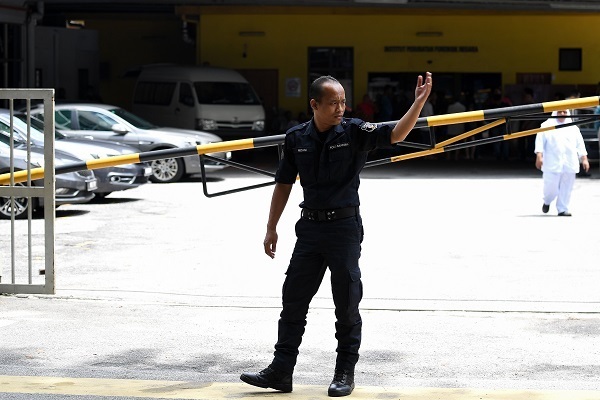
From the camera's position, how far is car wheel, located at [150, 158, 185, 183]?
2325 cm

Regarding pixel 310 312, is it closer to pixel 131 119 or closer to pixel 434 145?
pixel 434 145

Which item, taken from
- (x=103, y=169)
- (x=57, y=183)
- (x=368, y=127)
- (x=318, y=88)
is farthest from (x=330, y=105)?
(x=103, y=169)

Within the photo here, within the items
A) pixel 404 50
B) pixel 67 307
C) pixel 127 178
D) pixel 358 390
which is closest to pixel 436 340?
pixel 358 390

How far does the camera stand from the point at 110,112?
75.6ft

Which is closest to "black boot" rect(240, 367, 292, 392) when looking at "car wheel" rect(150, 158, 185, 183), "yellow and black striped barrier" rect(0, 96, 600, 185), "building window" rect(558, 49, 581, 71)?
"yellow and black striped barrier" rect(0, 96, 600, 185)

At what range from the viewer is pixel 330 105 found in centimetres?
653

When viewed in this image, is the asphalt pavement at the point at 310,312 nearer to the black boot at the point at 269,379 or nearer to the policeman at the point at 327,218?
the black boot at the point at 269,379

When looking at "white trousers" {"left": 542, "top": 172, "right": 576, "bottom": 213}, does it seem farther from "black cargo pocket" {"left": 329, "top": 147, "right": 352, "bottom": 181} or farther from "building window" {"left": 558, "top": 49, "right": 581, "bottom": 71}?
"building window" {"left": 558, "top": 49, "right": 581, "bottom": 71}

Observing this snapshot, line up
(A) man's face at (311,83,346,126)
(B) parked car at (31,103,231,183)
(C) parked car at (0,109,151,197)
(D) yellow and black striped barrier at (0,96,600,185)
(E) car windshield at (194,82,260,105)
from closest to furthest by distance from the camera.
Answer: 1. (A) man's face at (311,83,346,126)
2. (D) yellow and black striped barrier at (0,96,600,185)
3. (C) parked car at (0,109,151,197)
4. (B) parked car at (31,103,231,183)
5. (E) car windshield at (194,82,260,105)

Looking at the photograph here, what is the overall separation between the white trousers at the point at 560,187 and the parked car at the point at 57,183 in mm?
6627

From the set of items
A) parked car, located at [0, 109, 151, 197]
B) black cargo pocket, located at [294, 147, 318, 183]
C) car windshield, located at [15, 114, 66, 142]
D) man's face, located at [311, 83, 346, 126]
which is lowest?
parked car, located at [0, 109, 151, 197]

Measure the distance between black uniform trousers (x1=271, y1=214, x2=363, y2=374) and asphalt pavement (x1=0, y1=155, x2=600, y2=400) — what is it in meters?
0.27

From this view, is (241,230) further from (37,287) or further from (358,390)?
(358,390)

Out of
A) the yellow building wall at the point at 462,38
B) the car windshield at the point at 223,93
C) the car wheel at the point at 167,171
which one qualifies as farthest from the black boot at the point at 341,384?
the yellow building wall at the point at 462,38
